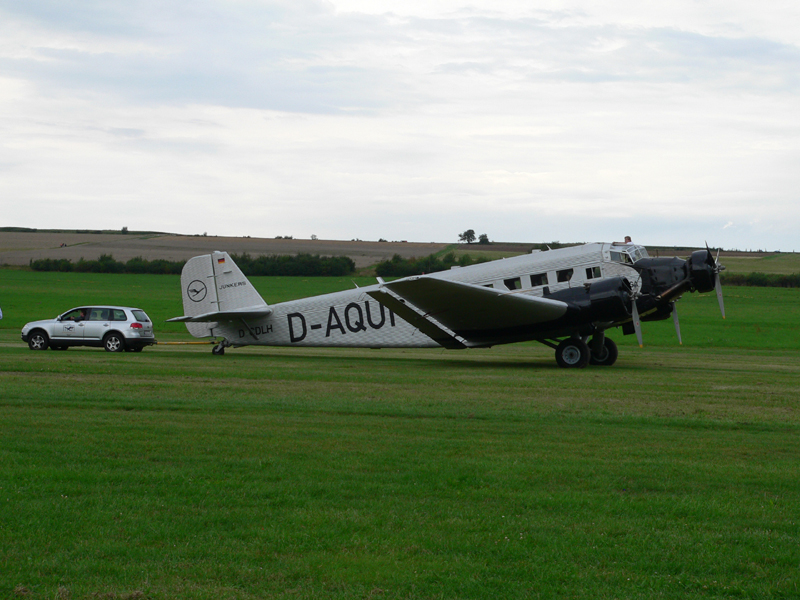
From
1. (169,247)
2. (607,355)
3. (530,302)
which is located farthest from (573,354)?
(169,247)

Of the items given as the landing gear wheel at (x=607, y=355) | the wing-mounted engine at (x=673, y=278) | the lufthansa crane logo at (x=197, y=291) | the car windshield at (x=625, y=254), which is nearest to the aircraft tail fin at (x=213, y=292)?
the lufthansa crane logo at (x=197, y=291)

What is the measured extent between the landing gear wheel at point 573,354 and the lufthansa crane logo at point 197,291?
12.2 m

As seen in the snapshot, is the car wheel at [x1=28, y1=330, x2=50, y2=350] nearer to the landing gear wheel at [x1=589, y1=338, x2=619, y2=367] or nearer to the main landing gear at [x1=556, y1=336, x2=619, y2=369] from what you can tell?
the main landing gear at [x1=556, y1=336, x2=619, y2=369]

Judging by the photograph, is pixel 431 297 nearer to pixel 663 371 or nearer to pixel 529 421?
pixel 663 371

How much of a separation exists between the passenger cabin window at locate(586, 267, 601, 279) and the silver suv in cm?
1472

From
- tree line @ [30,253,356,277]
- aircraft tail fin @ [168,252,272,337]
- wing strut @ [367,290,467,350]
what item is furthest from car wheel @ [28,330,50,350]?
tree line @ [30,253,356,277]

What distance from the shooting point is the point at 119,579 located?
16.1 feet

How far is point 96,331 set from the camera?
2622 cm

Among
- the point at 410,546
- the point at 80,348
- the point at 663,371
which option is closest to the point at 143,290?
the point at 80,348

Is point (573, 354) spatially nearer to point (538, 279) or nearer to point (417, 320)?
point (538, 279)

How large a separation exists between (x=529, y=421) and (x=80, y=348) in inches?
863

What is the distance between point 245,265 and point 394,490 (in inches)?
2780

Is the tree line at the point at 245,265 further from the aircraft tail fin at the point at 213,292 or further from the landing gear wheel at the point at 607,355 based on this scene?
the landing gear wheel at the point at 607,355

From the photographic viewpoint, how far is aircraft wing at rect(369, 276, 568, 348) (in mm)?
20891
